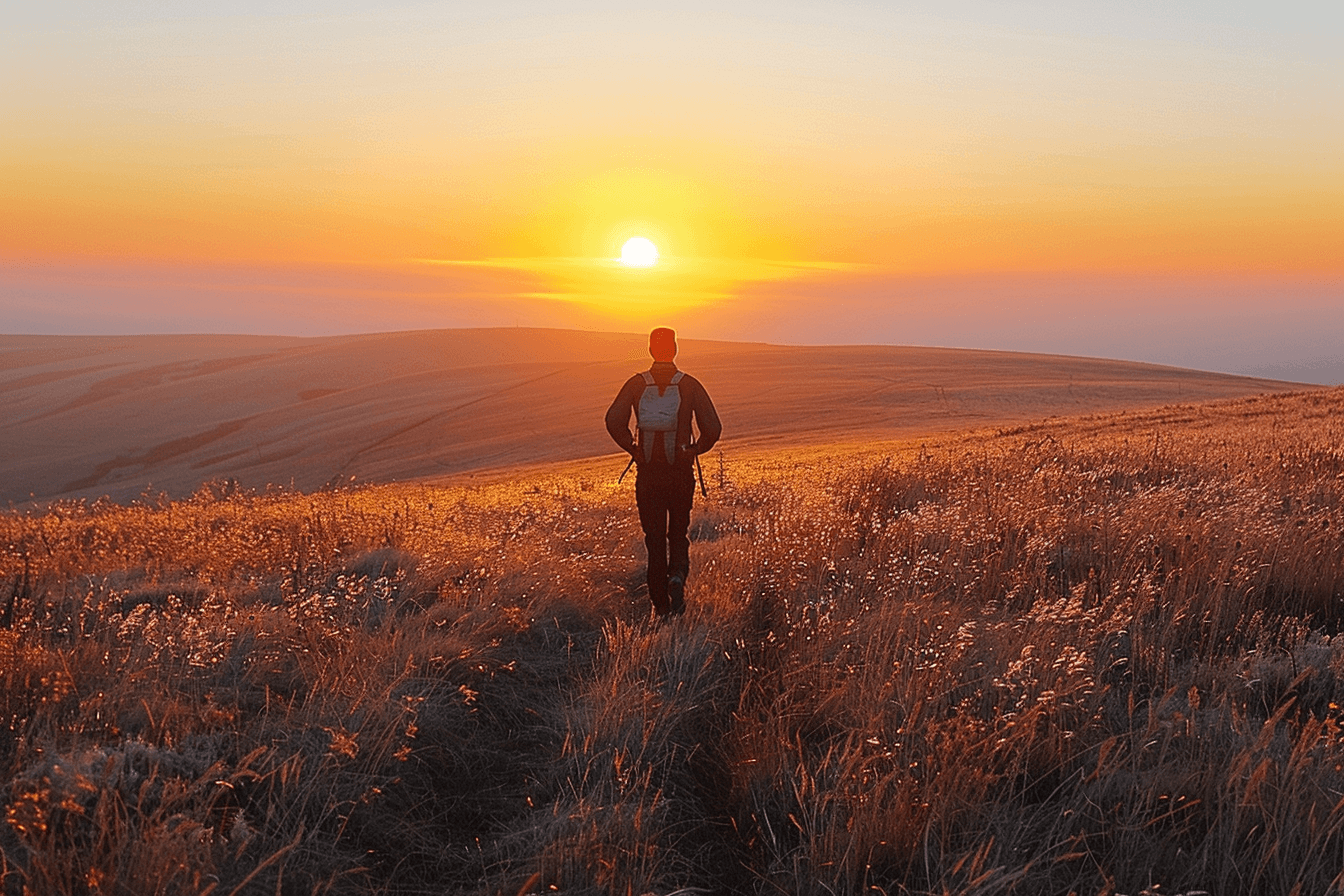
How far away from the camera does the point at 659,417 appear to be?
696 cm

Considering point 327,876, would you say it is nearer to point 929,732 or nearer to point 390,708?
point 390,708

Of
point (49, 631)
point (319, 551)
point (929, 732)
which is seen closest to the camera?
point (929, 732)

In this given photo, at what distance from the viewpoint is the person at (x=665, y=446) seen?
695cm

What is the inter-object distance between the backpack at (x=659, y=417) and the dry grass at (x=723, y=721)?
1155mm

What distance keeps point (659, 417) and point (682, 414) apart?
0.18 m

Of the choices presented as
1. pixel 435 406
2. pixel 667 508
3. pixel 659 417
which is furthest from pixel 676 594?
pixel 435 406

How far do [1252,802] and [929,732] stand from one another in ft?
3.70

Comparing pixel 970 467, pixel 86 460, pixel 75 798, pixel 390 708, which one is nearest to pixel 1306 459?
pixel 970 467

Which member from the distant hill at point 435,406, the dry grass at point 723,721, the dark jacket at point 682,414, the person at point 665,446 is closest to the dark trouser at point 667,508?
the person at point 665,446

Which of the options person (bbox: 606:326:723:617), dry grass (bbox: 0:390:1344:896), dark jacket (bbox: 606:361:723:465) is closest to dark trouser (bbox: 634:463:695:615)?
person (bbox: 606:326:723:617)

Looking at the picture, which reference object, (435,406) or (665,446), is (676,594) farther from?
(435,406)

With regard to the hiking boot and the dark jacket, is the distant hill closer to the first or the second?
the dark jacket

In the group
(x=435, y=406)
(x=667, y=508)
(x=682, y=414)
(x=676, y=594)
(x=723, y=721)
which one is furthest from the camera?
(x=435, y=406)

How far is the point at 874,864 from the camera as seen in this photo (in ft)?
10.8
